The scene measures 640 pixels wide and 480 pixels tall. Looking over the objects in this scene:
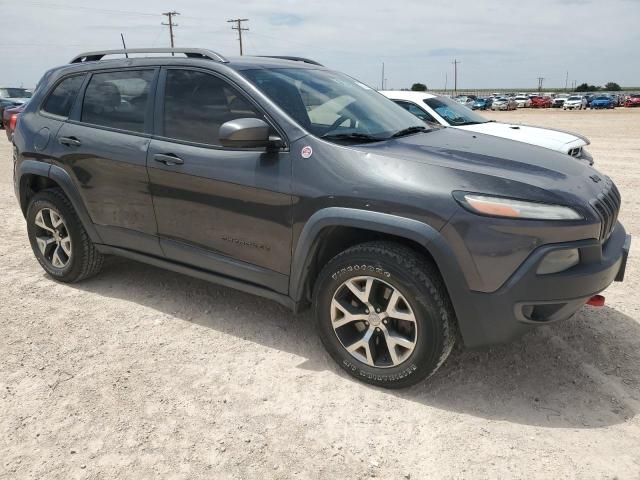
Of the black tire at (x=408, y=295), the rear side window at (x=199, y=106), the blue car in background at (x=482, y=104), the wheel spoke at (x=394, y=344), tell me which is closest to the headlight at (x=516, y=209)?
the black tire at (x=408, y=295)

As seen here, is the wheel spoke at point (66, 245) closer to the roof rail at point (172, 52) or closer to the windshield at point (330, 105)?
the roof rail at point (172, 52)

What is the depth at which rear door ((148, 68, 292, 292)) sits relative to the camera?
10.5 ft

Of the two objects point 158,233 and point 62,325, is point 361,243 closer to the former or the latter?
point 158,233

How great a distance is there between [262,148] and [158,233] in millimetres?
1084

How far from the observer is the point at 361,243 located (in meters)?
3.03

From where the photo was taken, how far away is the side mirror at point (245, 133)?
3.00 meters

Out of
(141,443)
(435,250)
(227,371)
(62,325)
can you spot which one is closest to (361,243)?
(435,250)

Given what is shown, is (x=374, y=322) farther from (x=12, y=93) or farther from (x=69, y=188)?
(x=12, y=93)

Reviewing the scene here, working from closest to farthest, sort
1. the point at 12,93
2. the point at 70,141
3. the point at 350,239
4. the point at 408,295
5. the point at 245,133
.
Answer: the point at 408,295, the point at 245,133, the point at 350,239, the point at 70,141, the point at 12,93

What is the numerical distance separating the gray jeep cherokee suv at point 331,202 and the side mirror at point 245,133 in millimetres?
11

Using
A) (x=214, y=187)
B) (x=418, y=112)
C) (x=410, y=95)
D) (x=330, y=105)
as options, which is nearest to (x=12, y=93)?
(x=410, y=95)

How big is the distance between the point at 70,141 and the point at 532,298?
11.2 ft

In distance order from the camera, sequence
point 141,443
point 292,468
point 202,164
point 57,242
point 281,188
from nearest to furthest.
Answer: point 292,468 < point 141,443 < point 281,188 < point 202,164 < point 57,242

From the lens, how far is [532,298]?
259 cm
